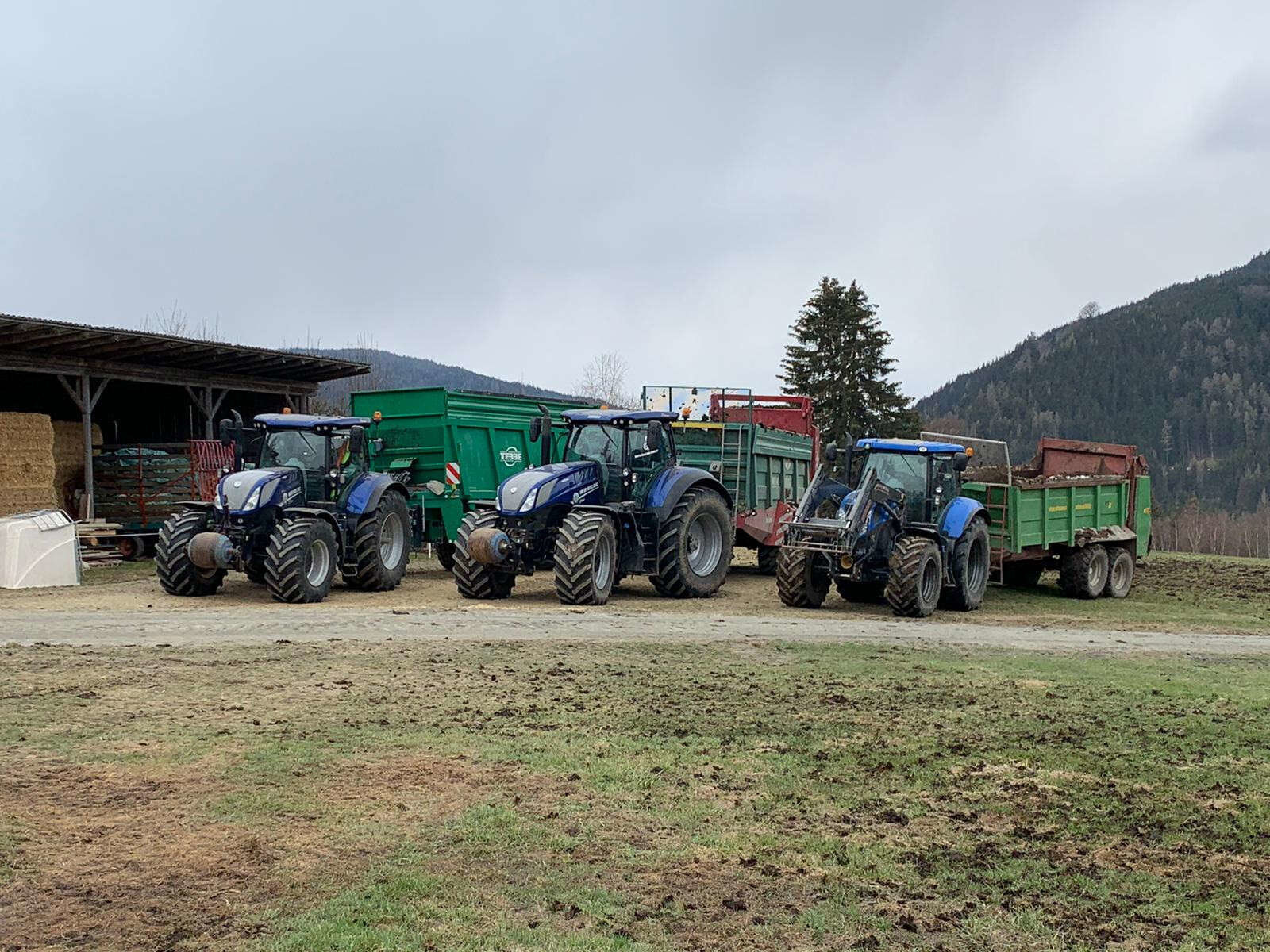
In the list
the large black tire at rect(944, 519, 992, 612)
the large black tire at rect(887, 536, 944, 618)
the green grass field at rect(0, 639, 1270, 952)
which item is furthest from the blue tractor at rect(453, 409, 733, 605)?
the green grass field at rect(0, 639, 1270, 952)

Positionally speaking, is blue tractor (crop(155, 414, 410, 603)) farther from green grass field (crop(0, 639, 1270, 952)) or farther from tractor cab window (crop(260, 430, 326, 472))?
green grass field (crop(0, 639, 1270, 952))

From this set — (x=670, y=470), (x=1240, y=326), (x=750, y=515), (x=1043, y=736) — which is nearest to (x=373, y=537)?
(x=670, y=470)

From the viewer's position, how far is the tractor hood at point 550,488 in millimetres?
15539

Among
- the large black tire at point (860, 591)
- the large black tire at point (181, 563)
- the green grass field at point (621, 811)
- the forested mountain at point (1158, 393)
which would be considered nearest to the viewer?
the green grass field at point (621, 811)

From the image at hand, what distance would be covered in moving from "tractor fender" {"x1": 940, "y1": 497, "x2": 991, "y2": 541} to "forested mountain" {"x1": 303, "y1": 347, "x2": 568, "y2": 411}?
26622mm

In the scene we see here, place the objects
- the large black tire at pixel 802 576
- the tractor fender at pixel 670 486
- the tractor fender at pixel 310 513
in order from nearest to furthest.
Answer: the large black tire at pixel 802 576
the tractor fender at pixel 310 513
the tractor fender at pixel 670 486

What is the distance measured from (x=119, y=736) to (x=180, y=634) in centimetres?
477

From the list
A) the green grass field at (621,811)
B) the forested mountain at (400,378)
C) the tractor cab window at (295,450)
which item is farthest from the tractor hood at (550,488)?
the forested mountain at (400,378)

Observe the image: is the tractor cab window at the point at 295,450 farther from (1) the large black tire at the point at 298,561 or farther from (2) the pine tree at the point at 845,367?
(2) the pine tree at the point at 845,367

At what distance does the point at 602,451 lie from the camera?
1642 centimetres

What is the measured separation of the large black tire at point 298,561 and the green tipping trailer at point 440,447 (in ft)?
11.8

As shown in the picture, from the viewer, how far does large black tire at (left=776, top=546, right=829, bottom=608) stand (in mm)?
15516

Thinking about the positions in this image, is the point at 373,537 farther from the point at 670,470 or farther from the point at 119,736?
the point at 119,736

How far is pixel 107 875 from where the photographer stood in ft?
17.0
